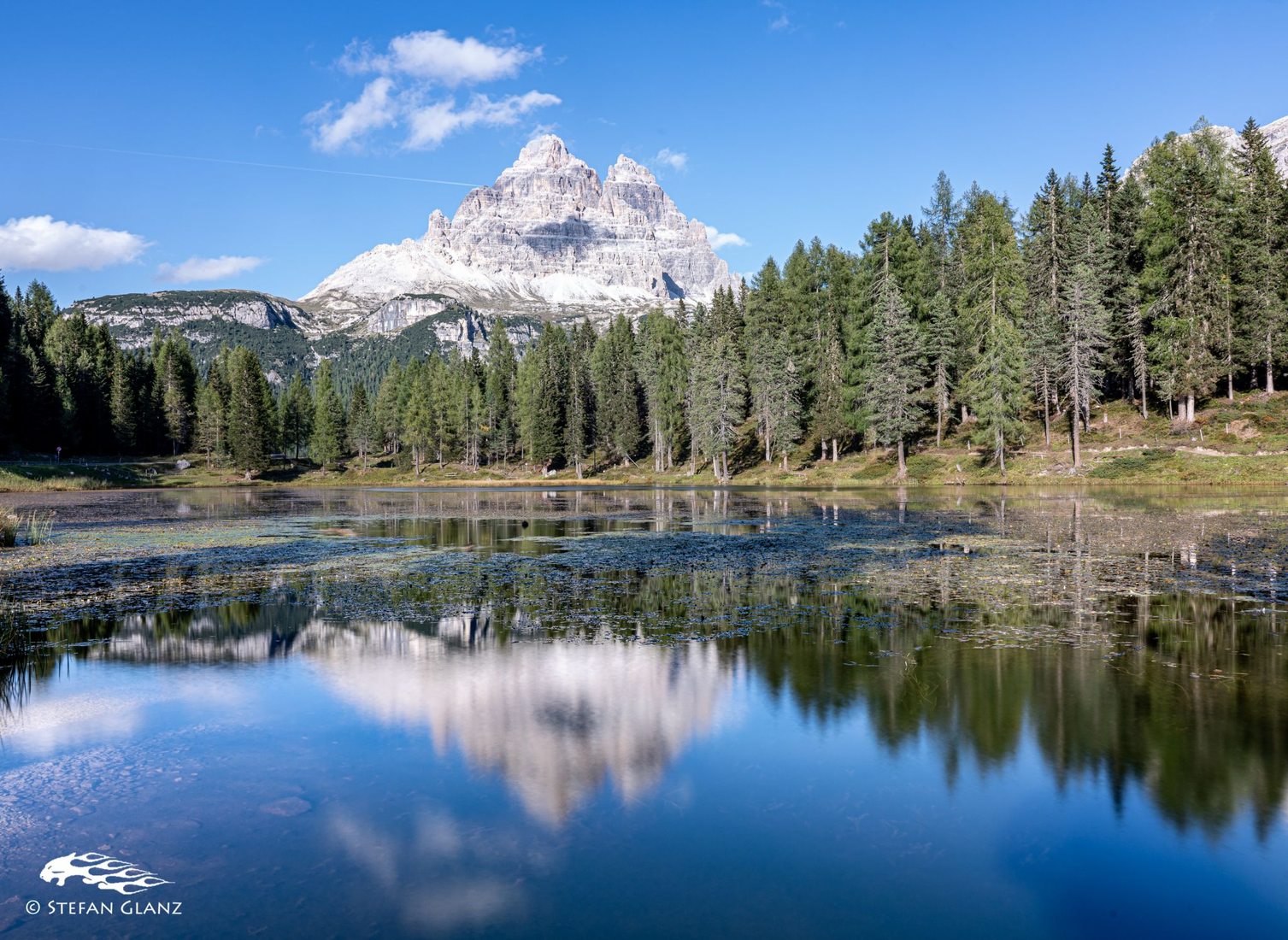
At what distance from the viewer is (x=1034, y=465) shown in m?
71.8

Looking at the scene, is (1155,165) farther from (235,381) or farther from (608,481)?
(235,381)

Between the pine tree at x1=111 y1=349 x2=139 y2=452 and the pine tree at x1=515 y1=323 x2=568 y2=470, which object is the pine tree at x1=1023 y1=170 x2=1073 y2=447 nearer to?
the pine tree at x1=515 y1=323 x2=568 y2=470

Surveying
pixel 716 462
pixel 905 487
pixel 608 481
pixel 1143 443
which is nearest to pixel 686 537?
pixel 905 487

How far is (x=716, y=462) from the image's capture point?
96.3 meters

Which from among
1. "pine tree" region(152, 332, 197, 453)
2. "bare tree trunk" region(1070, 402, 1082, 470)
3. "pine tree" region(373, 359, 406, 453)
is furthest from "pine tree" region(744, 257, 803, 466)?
"pine tree" region(152, 332, 197, 453)

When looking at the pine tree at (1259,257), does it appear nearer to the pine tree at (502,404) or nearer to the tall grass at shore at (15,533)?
the tall grass at shore at (15,533)

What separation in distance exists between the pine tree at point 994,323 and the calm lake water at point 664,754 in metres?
48.3

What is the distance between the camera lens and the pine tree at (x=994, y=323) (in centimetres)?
7062

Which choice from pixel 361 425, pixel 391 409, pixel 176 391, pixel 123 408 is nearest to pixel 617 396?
pixel 361 425

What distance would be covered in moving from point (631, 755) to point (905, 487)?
6600cm

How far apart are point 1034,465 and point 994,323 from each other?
13481 mm

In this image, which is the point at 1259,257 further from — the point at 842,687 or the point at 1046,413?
the point at 842,687

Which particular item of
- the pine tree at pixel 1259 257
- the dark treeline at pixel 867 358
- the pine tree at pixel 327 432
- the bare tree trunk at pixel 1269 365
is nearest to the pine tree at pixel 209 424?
the dark treeline at pixel 867 358

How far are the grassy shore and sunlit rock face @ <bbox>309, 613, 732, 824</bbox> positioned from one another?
61.2 metres
